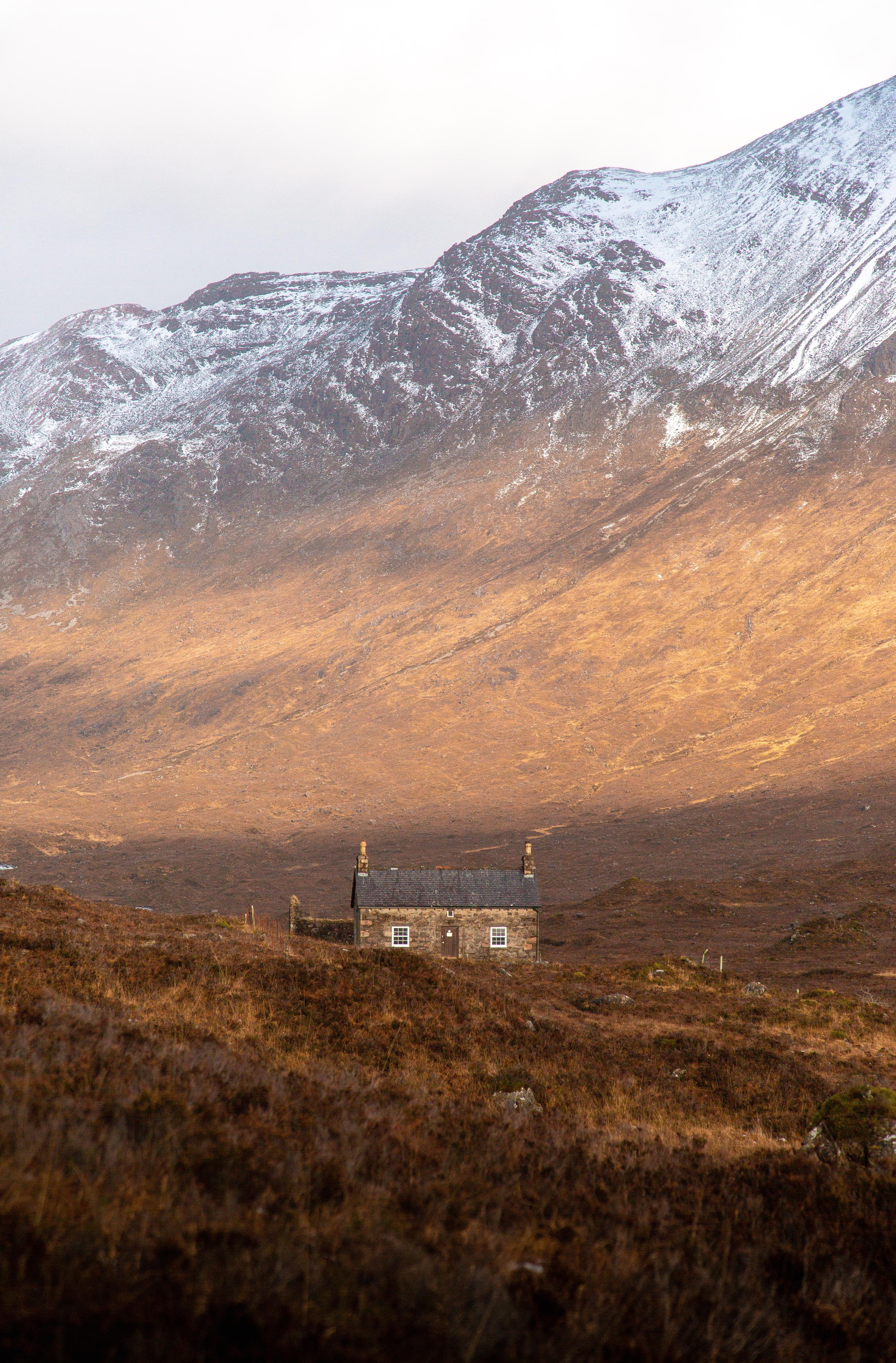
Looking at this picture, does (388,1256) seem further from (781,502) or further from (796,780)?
(781,502)

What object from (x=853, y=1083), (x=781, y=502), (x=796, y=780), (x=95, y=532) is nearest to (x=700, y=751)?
(x=796, y=780)

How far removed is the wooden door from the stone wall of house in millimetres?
79

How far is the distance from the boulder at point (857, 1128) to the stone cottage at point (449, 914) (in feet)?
88.4

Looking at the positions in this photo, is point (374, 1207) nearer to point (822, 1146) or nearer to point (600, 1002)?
point (822, 1146)

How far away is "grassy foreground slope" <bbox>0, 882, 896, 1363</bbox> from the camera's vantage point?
12.2ft

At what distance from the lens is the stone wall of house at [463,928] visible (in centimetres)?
3678

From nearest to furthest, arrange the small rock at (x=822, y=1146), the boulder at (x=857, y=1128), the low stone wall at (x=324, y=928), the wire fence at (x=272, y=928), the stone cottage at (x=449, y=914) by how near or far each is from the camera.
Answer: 1. the small rock at (x=822, y=1146)
2. the boulder at (x=857, y=1128)
3. the wire fence at (x=272, y=928)
4. the stone cottage at (x=449, y=914)
5. the low stone wall at (x=324, y=928)

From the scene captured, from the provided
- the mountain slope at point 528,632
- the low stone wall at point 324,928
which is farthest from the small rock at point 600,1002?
the mountain slope at point 528,632

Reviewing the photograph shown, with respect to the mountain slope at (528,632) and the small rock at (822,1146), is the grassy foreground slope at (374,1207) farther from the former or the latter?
the mountain slope at (528,632)

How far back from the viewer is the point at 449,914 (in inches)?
1465

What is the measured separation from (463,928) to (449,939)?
760 mm

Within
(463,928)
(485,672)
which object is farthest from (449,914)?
(485,672)

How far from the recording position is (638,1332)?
4105 millimetres

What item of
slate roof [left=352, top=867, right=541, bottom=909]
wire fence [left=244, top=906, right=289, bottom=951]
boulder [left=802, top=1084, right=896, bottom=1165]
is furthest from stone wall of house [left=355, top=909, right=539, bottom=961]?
boulder [left=802, top=1084, right=896, bottom=1165]
